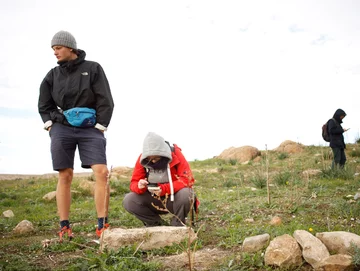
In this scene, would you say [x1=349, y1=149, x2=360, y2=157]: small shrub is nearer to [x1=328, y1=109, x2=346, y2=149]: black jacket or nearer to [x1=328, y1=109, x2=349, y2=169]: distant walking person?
[x1=328, y1=109, x2=349, y2=169]: distant walking person

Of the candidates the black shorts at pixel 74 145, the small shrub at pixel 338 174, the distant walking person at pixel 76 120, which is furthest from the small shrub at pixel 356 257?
the small shrub at pixel 338 174

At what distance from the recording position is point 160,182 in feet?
14.6

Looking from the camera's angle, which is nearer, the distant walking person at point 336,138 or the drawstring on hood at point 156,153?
the drawstring on hood at point 156,153

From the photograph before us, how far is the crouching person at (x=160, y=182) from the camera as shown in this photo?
170 inches

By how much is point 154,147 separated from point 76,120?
1.00 metres

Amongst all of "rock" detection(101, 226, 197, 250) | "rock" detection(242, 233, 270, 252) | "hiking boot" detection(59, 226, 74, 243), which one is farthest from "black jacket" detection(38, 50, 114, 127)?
"rock" detection(242, 233, 270, 252)

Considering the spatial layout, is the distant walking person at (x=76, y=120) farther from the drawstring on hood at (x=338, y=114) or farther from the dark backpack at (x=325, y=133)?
the drawstring on hood at (x=338, y=114)

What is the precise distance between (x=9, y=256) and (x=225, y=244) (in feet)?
7.61

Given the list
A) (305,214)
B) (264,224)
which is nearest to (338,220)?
(305,214)

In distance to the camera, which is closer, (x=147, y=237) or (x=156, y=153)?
(x=147, y=237)

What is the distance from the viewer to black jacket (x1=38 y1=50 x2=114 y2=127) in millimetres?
4363

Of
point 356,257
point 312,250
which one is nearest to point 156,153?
point 312,250

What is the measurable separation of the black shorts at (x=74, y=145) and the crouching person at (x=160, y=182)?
0.55m

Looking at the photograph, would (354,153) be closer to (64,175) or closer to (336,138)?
(336,138)
